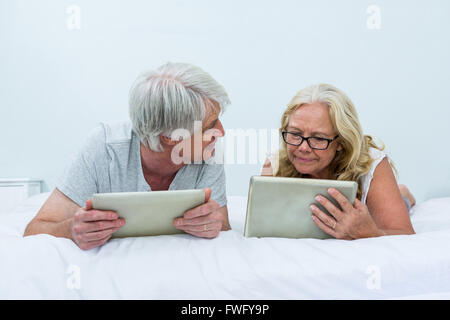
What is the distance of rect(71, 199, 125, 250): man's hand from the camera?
74cm

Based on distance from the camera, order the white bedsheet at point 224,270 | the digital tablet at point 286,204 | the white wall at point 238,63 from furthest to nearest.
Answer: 1. the white wall at point 238,63
2. the digital tablet at point 286,204
3. the white bedsheet at point 224,270

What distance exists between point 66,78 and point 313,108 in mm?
1555

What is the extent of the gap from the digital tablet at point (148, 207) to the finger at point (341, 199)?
0.95 ft

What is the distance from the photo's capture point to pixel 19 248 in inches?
26.5

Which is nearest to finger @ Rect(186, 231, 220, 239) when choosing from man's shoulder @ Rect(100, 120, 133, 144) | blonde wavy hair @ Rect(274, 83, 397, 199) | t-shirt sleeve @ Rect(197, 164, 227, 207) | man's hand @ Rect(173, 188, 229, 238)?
man's hand @ Rect(173, 188, 229, 238)

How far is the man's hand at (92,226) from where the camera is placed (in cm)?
74

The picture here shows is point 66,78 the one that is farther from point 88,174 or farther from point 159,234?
point 159,234

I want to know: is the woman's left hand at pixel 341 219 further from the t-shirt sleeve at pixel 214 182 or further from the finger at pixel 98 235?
the finger at pixel 98 235

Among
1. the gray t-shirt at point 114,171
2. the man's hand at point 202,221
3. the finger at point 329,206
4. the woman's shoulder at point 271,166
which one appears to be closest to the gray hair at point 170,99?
the gray t-shirt at point 114,171

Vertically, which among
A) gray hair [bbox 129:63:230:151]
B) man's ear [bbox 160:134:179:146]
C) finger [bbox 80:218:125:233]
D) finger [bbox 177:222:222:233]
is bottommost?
finger [bbox 177:222:222:233]

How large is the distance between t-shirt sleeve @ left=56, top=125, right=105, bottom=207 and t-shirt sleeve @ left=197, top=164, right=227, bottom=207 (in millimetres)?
287

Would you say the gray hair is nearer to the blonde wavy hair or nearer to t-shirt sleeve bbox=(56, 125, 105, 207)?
t-shirt sleeve bbox=(56, 125, 105, 207)
